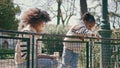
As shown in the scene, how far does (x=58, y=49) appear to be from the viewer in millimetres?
8367

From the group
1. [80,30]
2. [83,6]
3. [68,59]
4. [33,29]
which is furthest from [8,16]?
[33,29]

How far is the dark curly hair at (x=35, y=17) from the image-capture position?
759 centimetres

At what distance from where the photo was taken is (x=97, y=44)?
363 inches

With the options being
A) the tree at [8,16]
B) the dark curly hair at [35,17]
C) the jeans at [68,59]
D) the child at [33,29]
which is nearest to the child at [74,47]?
the jeans at [68,59]

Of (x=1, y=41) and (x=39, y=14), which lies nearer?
(x=1, y=41)

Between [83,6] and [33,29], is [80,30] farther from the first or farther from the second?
[83,6]

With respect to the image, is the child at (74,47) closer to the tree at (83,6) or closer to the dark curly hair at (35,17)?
the dark curly hair at (35,17)

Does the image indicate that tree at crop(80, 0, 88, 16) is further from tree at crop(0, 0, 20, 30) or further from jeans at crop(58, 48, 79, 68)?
tree at crop(0, 0, 20, 30)

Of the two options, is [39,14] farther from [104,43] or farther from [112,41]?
[112,41]

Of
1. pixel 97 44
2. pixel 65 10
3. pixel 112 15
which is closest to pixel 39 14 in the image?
pixel 97 44

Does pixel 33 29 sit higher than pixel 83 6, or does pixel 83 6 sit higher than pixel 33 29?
pixel 83 6

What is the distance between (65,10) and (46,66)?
95.4ft

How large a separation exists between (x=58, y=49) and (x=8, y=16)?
29519 mm

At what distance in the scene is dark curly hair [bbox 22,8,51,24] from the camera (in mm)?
7594
